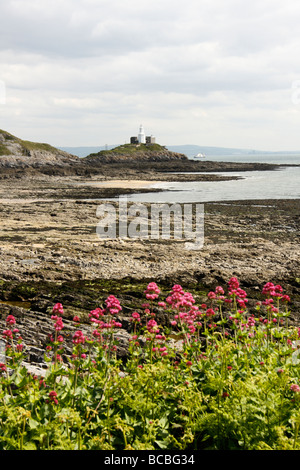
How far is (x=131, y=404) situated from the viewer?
438 centimetres

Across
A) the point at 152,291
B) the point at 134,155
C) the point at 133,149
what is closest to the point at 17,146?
the point at 134,155

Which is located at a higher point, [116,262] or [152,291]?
[152,291]

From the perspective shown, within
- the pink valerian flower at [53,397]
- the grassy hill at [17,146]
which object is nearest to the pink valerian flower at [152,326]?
the pink valerian flower at [53,397]

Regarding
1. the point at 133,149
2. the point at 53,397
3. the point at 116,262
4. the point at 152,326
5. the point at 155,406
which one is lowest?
the point at 116,262

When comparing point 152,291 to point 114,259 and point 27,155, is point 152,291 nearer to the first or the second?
point 114,259

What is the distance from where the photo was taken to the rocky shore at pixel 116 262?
12.1 m

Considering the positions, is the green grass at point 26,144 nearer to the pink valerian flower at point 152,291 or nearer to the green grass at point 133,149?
the green grass at point 133,149

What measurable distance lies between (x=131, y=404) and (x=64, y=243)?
52.8 ft

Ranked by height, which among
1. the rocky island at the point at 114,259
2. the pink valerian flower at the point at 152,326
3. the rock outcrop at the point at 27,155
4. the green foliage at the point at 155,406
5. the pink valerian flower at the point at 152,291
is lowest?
the rocky island at the point at 114,259

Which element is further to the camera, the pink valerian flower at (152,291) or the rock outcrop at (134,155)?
the rock outcrop at (134,155)

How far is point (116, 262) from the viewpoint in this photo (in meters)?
16.4

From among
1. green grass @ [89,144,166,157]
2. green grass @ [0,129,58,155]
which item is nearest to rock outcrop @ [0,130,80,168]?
green grass @ [0,129,58,155]
